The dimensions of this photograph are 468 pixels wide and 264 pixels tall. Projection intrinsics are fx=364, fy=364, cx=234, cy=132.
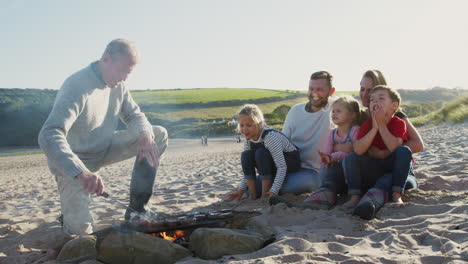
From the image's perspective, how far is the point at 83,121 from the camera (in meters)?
3.16

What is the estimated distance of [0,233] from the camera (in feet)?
11.3

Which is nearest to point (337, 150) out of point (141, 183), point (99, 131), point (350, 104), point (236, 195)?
point (350, 104)

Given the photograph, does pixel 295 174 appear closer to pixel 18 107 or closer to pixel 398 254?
pixel 398 254

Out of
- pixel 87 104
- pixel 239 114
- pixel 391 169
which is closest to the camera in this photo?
pixel 87 104

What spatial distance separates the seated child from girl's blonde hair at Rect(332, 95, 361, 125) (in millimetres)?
346

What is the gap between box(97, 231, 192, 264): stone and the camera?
232 cm

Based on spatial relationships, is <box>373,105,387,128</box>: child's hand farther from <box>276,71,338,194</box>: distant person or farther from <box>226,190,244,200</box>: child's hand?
<box>226,190,244,200</box>: child's hand

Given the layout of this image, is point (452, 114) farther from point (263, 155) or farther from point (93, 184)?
point (93, 184)

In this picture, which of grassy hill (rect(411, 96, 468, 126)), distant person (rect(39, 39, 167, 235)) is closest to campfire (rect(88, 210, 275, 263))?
distant person (rect(39, 39, 167, 235))

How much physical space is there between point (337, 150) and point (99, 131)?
7.48ft

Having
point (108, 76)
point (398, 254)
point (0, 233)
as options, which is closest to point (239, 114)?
point (108, 76)

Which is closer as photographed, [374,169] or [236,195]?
[374,169]

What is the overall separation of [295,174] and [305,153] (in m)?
0.30

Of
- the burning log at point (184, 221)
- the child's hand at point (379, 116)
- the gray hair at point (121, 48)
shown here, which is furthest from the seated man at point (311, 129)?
the gray hair at point (121, 48)
